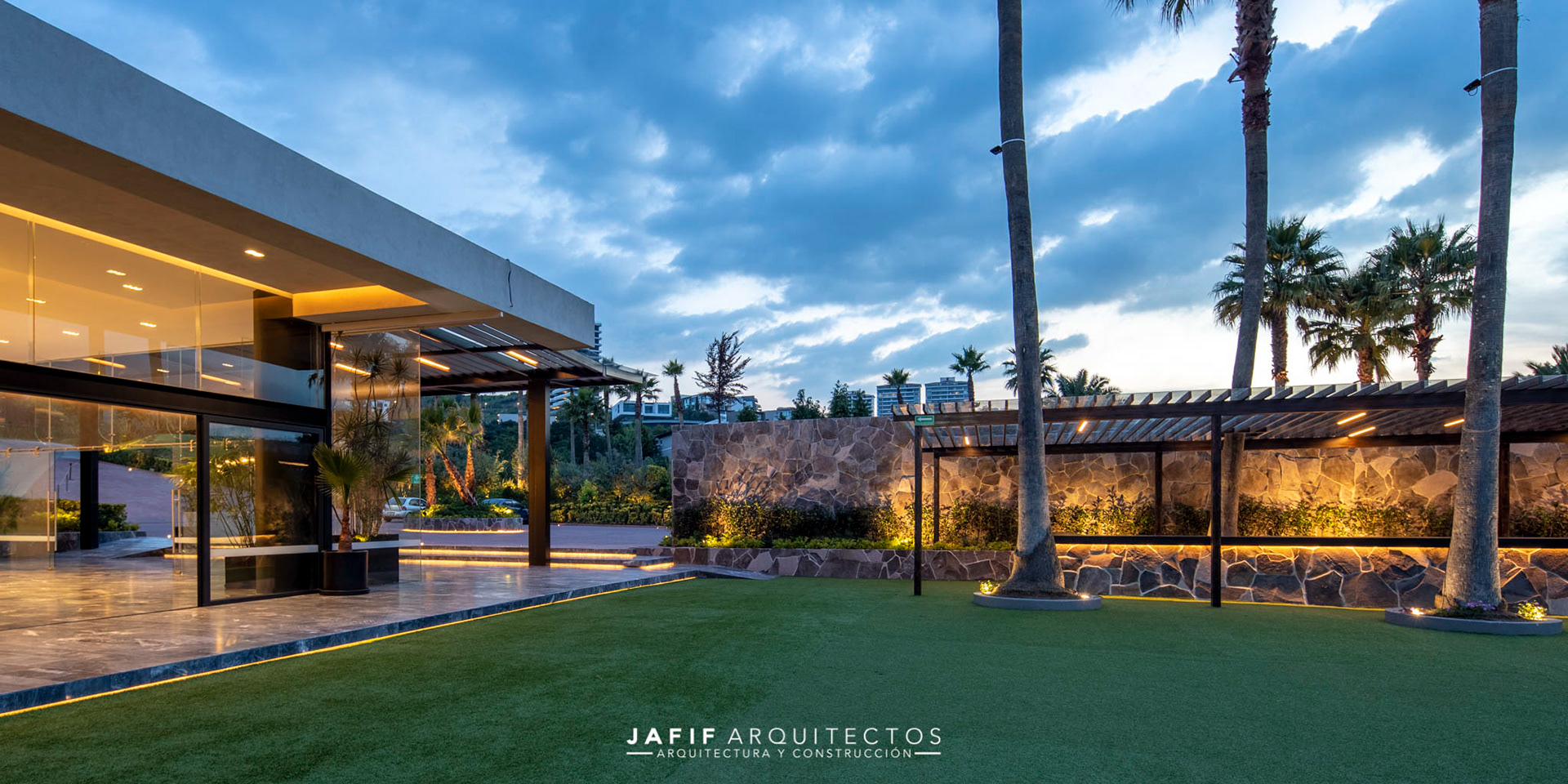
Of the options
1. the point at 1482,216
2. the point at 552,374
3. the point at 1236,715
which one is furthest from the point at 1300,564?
the point at 552,374

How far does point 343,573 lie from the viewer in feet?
34.7

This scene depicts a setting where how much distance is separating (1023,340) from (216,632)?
9923mm

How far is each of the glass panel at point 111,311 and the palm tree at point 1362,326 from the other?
23.3m

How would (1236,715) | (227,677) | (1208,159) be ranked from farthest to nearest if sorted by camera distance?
(1208,159), (227,677), (1236,715)

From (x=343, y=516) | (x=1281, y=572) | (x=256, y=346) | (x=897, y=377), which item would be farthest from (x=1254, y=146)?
(x=897, y=377)

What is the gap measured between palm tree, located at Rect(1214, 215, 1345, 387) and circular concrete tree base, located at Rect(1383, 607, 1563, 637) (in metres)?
11.9

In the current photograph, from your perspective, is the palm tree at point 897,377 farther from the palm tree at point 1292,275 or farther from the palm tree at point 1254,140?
the palm tree at point 1254,140

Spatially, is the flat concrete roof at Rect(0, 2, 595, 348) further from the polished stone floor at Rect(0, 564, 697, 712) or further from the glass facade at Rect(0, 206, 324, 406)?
the polished stone floor at Rect(0, 564, 697, 712)

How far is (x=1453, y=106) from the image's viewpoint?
14.2m

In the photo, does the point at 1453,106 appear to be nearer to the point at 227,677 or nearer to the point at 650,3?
the point at 650,3

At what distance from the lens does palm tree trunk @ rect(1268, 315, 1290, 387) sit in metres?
19.7

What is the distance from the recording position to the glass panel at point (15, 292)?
24.2ft

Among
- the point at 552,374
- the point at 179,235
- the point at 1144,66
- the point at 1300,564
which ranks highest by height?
the point at 1144,66

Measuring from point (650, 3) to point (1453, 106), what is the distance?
15984 mm
